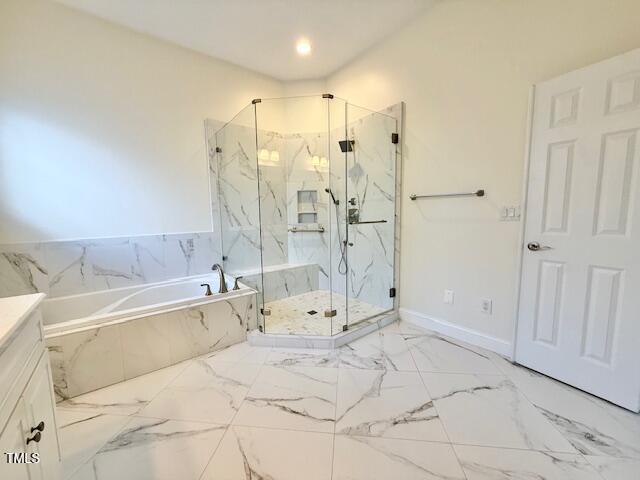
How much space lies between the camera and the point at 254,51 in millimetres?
→ 2801

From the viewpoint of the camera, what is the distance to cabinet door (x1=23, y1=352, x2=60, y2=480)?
2.75 ft

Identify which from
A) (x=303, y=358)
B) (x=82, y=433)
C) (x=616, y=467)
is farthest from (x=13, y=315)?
(x=616, y=467)

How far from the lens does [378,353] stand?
2113 mm

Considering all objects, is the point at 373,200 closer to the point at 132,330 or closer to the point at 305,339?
the point at 305,339

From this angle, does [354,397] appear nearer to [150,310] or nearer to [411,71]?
[150,310]

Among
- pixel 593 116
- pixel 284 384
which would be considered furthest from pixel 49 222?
pixel 593 116

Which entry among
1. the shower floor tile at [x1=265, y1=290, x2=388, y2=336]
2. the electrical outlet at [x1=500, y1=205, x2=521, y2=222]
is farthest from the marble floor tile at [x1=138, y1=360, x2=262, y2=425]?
the electrical outlet at [x1=500, y1=205, x2=521, y2=222]

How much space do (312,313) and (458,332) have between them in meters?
1.34

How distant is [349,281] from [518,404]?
1.79 m

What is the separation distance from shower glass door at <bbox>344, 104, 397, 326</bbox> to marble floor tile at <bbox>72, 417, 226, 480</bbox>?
160 cm

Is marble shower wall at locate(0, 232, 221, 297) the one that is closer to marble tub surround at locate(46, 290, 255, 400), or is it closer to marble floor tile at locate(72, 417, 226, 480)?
marble tub surround at locate(46, 290, 255, 400)

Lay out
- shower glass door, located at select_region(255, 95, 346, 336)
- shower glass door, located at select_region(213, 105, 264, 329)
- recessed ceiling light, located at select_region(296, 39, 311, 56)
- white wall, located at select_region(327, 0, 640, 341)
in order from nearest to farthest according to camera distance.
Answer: white wall, located at select_region(327, 0, 640, 341) → recessed ceiling light, located at select_region(296, 39, 311, 56) → shower glass door, located at select_region(213, 105, 264, 329) → shower glass door, located at select_region(255, 95, 346, 336)

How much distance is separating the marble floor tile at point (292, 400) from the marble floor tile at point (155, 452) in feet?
0.63

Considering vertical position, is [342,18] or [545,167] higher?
[342,18]
